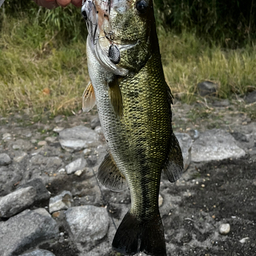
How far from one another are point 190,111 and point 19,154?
220 cm

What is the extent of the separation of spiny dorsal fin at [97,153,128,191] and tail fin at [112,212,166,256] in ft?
0.66

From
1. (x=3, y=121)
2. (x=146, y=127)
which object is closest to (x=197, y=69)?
(x=3, y=121)

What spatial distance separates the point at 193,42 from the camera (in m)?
5.60

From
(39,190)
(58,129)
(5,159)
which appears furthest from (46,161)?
(58,129)

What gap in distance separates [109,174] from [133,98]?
49 centimetres

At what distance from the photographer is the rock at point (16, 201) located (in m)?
2.46

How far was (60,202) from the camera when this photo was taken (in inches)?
101

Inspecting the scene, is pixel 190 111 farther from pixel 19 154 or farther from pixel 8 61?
A: pixel 8 61

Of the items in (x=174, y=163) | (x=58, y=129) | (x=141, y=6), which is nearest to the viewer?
(x=141, y=6)

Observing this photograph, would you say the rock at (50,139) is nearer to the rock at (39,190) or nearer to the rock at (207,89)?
the rock at (39,190)

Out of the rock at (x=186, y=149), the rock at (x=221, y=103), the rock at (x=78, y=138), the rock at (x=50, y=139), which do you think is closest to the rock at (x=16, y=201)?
the rock at (x=78, y=138)

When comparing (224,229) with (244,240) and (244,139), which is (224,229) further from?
(244,139)

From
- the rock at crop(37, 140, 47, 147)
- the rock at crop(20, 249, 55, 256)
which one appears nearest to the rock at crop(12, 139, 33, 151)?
the rock at crop(37, 140, 47, 147)

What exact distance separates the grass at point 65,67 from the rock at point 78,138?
21.2 inches
